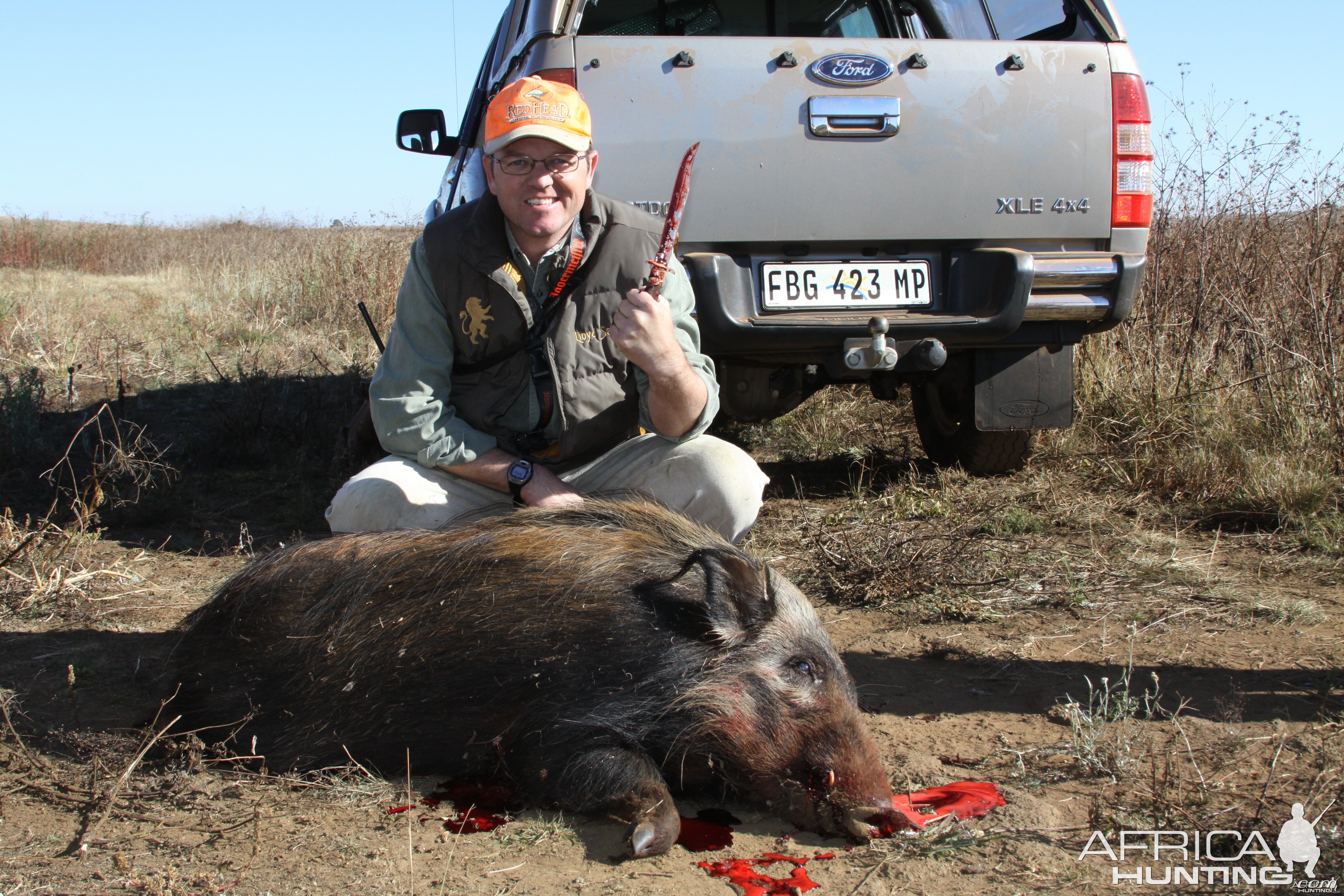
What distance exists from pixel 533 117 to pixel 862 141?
1.65m

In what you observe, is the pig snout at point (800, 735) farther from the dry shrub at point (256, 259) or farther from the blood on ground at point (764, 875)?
the dry shrub at point (256, 259)

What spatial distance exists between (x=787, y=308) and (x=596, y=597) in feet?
6.62

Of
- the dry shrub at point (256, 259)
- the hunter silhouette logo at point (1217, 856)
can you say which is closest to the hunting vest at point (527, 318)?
the hunter silhouette logo at point (1217, 856)

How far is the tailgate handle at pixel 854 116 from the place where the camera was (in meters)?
3.99

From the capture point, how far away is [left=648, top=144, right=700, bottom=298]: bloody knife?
245 cm

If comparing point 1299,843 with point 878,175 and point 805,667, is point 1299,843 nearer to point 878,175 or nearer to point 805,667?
point 805,667

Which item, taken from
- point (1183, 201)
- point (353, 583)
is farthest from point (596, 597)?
point (1183, 201)

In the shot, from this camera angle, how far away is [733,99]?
12.9 ft

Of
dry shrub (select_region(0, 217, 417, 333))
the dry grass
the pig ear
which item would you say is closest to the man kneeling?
the pig ear

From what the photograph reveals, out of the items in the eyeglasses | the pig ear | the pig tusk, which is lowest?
the pig tusk

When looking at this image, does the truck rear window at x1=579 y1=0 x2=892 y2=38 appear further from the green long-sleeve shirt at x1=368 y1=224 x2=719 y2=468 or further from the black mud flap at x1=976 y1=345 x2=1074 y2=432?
the green long-sleeve shirt at x1=368 y1=224 x2=719 y2=468

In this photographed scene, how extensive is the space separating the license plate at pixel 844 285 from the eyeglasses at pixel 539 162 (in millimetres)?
1256

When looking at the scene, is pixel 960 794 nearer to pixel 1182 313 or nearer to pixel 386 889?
pixel 386 889

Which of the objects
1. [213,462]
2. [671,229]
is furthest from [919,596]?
[213,462]
